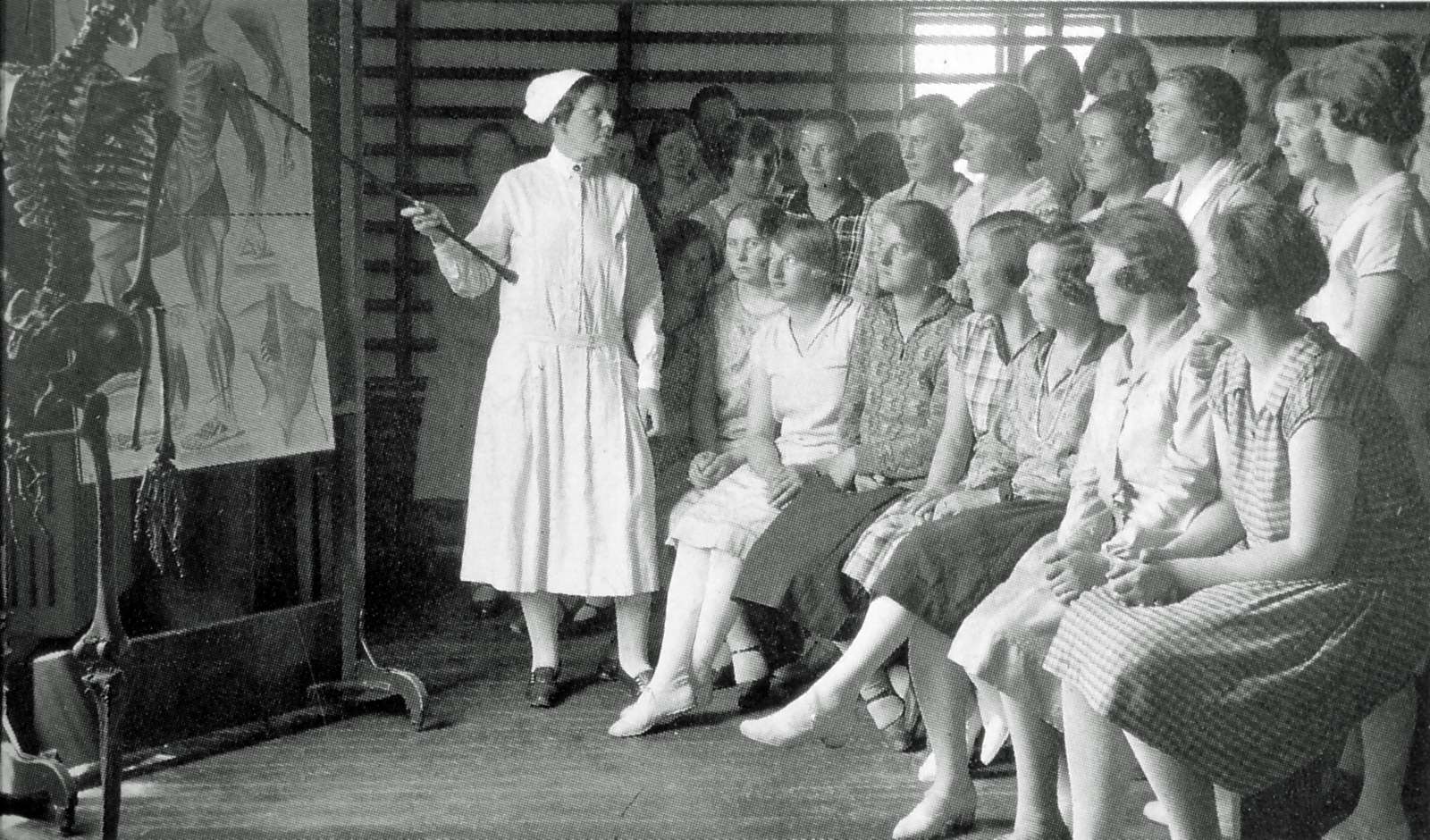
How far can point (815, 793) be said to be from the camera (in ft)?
11.2

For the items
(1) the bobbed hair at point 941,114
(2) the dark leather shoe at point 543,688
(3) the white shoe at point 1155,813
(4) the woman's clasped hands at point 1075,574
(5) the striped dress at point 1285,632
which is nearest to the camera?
(5) the striped dress at point 1285,632

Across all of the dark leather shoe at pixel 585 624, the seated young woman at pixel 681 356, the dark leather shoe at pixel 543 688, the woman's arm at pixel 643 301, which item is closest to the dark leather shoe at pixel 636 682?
the dark leather shoe at pixel 543 688

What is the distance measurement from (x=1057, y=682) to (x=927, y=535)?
1.39 feet

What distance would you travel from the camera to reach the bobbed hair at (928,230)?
148 inches

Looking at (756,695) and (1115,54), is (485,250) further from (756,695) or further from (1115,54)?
(1115,54)

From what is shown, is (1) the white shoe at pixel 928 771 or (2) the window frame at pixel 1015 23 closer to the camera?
(1) the white shoe at pixel 928 771

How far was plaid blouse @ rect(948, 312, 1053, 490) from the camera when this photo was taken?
3531 millimetres

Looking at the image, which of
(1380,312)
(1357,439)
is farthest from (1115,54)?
(1357,439)

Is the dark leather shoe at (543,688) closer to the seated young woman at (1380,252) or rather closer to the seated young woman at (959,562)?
the seated young woman at (959,562)

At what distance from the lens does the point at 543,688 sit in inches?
167

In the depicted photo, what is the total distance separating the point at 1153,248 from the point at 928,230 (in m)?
0.83

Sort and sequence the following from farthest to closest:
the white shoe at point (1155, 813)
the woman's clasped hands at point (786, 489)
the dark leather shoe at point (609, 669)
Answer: the dark leather shoe at point (609, 669) → the woman's clasped hands at point (786, 489) → the white shoe at point (1155, 813)

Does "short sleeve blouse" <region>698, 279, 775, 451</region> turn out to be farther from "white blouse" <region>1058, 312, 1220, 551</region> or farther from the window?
"white blouse" <region>1058, 312, 1220, 551</region>

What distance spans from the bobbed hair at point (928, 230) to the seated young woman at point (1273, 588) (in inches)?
44.9
